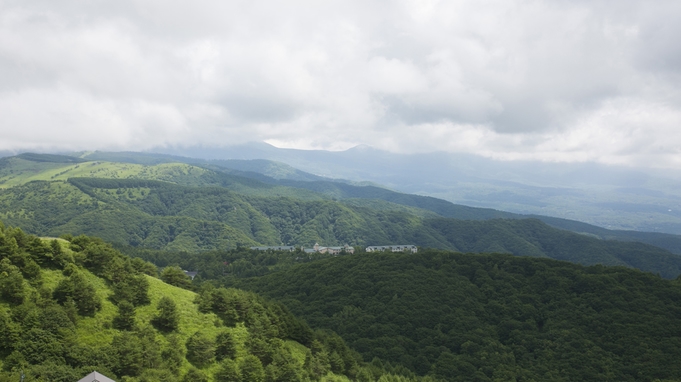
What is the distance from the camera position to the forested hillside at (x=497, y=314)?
67875mm

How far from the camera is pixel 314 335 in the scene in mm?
58844

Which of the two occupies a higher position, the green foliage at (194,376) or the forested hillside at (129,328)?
the forested hillside at (129,328)

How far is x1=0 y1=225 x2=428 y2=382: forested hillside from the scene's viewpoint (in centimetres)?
3253

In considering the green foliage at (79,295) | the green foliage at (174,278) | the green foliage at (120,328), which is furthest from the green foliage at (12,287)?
the green foliage at (174,278)

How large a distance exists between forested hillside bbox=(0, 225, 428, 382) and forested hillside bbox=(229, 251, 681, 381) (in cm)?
2036

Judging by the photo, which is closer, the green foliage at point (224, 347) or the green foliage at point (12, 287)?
the green foliage at point (12, 287)

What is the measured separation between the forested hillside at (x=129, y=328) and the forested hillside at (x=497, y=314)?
20.4 meters

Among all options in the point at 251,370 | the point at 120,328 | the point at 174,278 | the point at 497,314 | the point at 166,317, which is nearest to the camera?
the point at 120,328

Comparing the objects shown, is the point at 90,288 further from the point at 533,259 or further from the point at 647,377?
the point at 533,259

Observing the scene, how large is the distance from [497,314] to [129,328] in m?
69.5

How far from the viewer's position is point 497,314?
278 feet

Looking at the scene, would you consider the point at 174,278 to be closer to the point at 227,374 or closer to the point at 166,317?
the point at 166,317

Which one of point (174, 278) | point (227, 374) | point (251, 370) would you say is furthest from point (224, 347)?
point (174, 278)

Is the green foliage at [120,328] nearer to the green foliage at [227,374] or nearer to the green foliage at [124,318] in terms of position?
the green foliage at [124,318]
